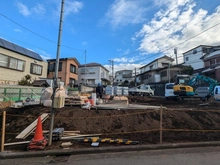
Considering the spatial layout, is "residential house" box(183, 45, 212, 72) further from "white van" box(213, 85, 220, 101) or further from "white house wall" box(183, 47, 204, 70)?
"white van" box(213, 85, 220, 101)

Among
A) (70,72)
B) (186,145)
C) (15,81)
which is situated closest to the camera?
(186,145)

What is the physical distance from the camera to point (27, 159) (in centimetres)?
384

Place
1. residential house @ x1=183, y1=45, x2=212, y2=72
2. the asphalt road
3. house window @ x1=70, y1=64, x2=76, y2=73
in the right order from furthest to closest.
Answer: residential house @ x1=183, y1=45, x2=212, y2=72 < house window @ x1=70, y1=64, x2=76, y2=73 < the asphalt road

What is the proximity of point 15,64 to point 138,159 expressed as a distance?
1846 cm

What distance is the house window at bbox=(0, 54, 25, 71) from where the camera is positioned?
15.7 metres

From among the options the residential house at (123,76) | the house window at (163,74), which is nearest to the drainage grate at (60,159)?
the house window at (163,74)

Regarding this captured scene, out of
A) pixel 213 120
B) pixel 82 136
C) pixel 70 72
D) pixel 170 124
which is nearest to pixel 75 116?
pixel 82 136

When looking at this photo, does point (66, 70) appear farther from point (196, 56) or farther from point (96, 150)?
point (196, 56)

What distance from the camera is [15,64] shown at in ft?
56.4

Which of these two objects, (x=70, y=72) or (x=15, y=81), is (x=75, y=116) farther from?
(x=70, y=72)

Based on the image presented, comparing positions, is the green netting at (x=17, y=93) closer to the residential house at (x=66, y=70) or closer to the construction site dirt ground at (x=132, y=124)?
the construction site dirt ground at (x=132, y=124)

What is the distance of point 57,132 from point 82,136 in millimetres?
895

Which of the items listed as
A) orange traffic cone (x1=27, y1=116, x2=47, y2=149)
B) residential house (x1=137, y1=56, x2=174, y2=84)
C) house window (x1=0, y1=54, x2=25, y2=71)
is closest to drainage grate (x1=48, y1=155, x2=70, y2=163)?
orange traffic cone (x1=27, y1=116, x2=47, y2=149)

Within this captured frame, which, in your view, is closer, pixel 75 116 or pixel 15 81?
pixel 75 116
